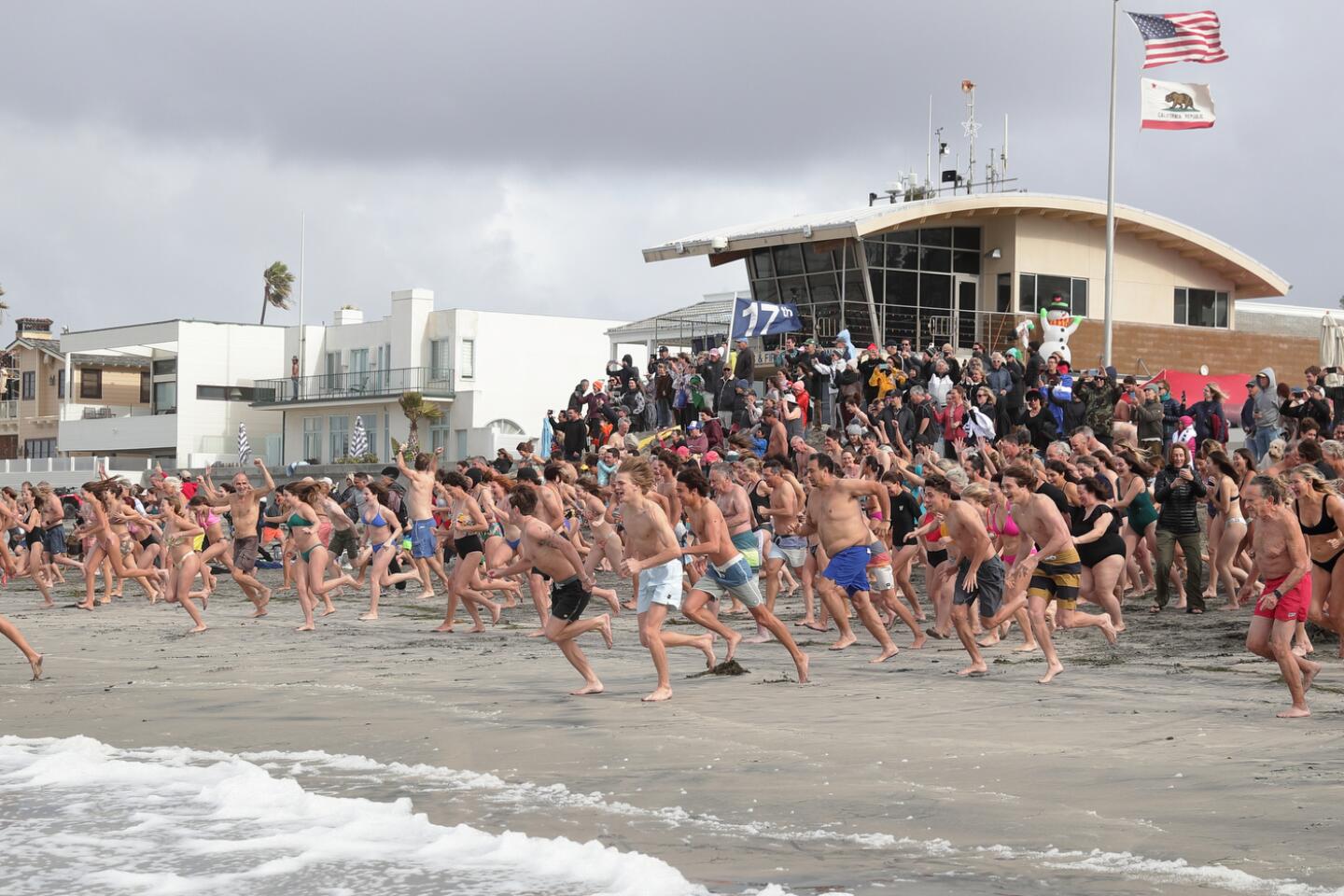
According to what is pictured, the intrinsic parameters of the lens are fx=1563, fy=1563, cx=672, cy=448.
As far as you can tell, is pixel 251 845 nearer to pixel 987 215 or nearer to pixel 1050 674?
pixel 1050 674

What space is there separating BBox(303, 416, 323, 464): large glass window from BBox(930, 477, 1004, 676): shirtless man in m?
43.8

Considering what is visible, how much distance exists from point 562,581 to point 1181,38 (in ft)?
66.0

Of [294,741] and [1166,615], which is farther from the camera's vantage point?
[1166,615]

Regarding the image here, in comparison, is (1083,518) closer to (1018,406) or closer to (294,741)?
(294,741)

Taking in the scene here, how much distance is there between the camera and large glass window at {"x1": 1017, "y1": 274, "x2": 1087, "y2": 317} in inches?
1334

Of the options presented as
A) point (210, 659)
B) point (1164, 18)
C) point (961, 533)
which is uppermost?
point (1164, 18)

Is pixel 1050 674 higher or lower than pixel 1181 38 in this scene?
lower

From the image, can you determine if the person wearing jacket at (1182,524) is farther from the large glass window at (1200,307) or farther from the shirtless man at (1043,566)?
the large glass window at (1200,307)

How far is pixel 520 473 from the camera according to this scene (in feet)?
46.4

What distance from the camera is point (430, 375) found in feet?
167

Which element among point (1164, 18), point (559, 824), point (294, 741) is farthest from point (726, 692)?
point (1164, 18)

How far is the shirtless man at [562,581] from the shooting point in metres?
10.9

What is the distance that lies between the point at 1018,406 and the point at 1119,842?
47.5 feet

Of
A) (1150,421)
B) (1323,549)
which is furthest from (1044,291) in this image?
(1323,549)
